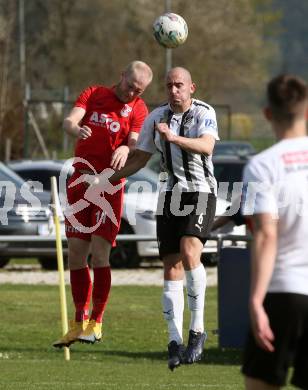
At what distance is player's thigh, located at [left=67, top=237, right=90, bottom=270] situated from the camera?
41.8ft

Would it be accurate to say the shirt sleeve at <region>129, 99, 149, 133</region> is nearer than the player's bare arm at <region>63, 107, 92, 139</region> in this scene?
No

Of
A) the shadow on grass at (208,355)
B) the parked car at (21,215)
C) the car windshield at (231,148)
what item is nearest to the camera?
the shadow on grass at (208,355)

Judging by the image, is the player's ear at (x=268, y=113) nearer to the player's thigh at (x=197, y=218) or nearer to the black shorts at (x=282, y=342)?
the black shorts at (x=282, y=342)

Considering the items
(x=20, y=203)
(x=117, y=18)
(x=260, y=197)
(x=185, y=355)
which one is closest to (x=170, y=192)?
(x=185, y=355)

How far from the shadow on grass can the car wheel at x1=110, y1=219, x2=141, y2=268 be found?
7057 mm

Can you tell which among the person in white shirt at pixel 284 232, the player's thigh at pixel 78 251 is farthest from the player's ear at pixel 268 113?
the player's thigh at pixel 78 251

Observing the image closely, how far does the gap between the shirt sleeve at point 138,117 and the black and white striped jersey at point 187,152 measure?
0.84 m

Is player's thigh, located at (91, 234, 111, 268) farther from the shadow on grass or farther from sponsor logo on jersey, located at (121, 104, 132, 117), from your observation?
the shadow on grass

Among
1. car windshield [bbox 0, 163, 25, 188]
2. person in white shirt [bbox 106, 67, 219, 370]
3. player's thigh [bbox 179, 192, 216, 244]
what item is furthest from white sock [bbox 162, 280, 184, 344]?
car windshield [bbox 0, 163, 25, 188]

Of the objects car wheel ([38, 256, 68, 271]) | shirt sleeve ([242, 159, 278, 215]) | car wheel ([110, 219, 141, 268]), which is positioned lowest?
car wheel ([38, 256, 68, 271])

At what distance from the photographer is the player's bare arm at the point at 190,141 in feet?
35.7

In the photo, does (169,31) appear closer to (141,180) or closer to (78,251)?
(78,251)

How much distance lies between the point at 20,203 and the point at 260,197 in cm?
1610

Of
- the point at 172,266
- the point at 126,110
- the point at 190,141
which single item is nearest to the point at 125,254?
the point at 126,110
